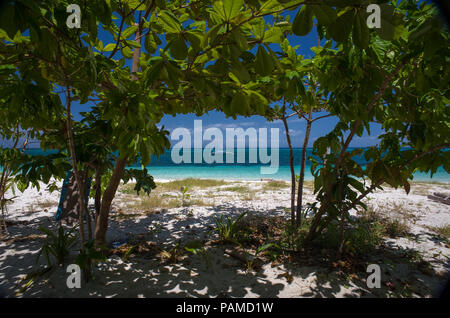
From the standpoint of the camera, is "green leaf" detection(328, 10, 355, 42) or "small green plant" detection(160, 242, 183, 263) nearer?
"green leaf" detection(328, 10, 355, 42)

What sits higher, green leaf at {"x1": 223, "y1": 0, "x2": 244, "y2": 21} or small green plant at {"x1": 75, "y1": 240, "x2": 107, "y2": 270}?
green leaf at {"x1": 223, "y1": 0, "x2": 244, "y2": 21}

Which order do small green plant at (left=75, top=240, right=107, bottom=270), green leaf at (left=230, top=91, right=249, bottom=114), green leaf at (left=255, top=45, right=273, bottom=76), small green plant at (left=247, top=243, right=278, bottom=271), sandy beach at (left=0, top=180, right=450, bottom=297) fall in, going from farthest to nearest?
small green plant at (left=247, top=243, right=278, bottom=271), sandy beach at (left=0, top=180, right=450, bottom=297), small green plant at (left=75, top=240, right=107, bottom=270), green leaf at (left=230, top=91, right=249, bottom=114), green leaf at (left=255, top=45, right=273, bottom=76)

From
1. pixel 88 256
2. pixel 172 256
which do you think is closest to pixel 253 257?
pixel 172 256

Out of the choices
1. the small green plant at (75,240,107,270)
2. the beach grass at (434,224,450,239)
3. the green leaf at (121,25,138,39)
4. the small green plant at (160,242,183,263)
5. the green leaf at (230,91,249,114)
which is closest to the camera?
the green leaf at (230,91,249,114)

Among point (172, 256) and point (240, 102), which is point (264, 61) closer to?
point (240, 102)

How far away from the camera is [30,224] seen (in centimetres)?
399

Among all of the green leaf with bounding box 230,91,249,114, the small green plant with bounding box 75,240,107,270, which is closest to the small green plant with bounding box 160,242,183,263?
the small green plant with bounding box 75,240,107,270

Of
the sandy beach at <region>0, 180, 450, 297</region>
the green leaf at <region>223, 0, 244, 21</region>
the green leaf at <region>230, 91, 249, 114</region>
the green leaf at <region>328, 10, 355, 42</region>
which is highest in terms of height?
the green leaf at <region>223, 0, 244, 21</region>

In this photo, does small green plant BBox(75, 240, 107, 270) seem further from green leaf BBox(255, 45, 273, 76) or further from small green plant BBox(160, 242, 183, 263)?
green leaf BBox(255, 45, 273, 76)

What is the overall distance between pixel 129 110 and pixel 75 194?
4372 millimetres

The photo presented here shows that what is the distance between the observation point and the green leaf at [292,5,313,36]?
38.9 inches

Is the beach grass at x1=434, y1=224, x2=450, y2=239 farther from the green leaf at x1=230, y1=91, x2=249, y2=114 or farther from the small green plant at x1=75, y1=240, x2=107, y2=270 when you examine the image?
the small green plant at x1=75, y1=240, x2=107, y2=270

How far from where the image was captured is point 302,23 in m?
1.01
